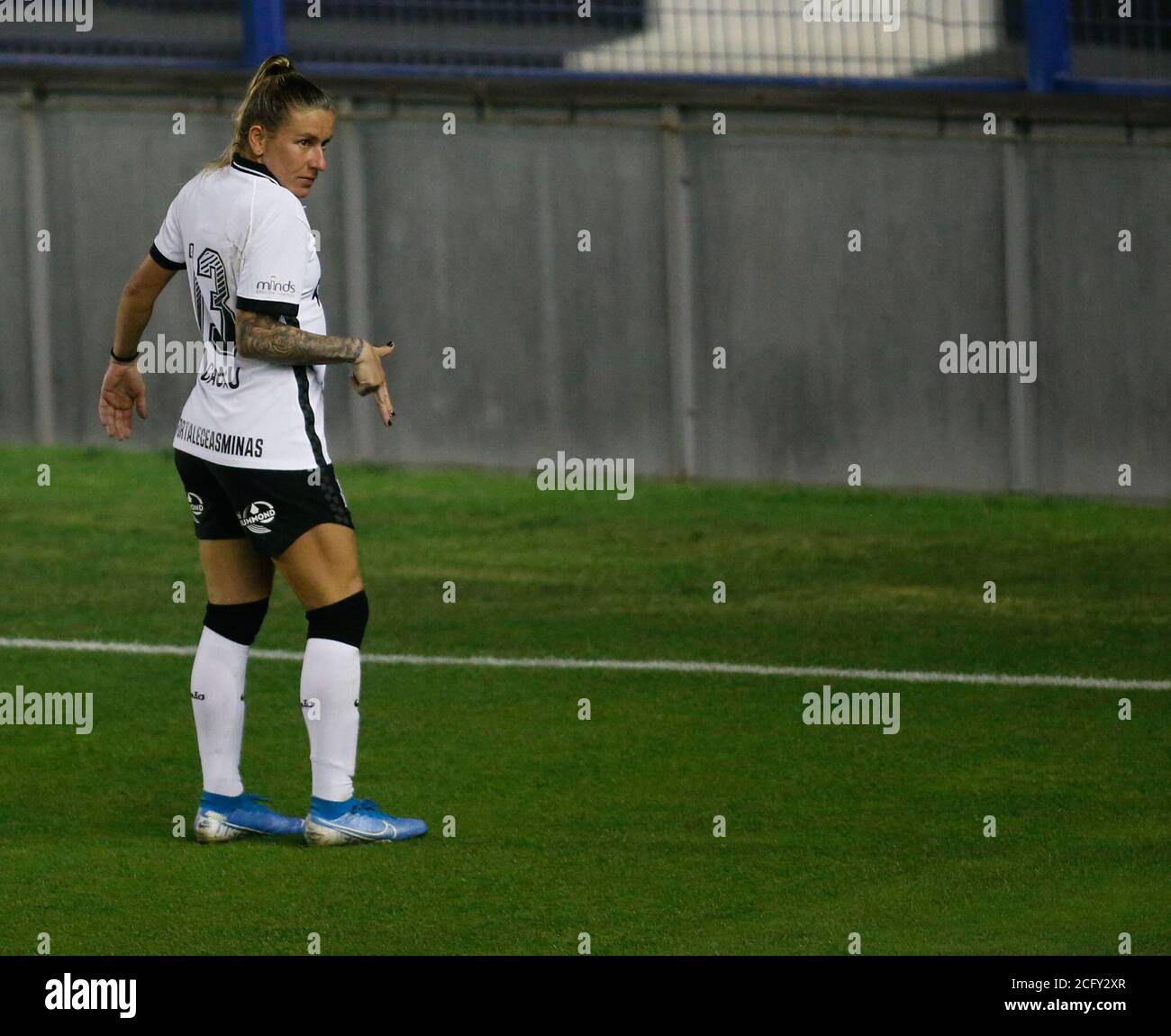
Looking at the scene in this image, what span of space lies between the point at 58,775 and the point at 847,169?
26.1 feet

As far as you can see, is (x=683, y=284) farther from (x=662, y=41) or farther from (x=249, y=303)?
(x=249, y=303)

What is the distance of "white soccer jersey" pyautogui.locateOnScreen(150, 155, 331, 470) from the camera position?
21.6ft

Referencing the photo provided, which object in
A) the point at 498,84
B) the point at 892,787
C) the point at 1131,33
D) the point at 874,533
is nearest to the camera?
the point at 892,787

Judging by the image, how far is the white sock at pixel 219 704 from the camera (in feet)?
23.0

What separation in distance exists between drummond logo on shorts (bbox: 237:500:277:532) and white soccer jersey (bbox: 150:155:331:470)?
0.37 ft

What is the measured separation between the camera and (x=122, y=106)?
51.3 feet

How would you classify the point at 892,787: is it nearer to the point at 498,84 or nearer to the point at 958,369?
the point at 958,369

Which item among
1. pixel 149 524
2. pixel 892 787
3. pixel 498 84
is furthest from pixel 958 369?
pixel 892 787

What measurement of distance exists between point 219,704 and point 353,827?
1.72ft

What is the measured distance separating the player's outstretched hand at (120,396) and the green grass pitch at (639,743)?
1.20 m
